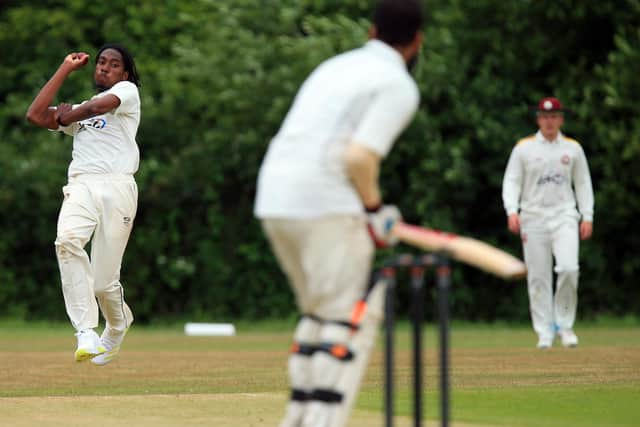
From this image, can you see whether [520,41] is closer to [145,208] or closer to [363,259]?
[145,208]

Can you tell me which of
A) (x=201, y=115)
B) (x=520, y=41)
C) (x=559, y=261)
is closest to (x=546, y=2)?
(x=520, y=41)

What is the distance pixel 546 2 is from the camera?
19.5 metres

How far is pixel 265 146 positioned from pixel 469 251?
47.1 ft

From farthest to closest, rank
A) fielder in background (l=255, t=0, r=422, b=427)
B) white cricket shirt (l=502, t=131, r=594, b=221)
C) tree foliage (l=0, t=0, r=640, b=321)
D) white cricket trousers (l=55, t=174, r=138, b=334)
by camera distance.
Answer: tree foliage (l=0, t=0, r=640, b=321)
white cricket shirt (l=502, t=131, r=594, b=221)
white cricket trousers (l=55, t=174, r=138, b=334)
fielder in background (l=255, t=0, r=422, b=427)

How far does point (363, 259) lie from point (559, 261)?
6.96m

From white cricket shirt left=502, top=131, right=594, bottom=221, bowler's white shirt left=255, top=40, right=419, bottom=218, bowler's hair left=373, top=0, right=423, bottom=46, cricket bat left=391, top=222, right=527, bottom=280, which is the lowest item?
white cricket shirt left=502, top=131, right=594, bottom=221

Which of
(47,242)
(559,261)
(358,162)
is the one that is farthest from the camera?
(47,242)

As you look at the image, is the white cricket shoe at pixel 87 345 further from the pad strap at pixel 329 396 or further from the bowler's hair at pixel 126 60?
the pad strap at pixel 329 396

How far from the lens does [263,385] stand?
8773 mm

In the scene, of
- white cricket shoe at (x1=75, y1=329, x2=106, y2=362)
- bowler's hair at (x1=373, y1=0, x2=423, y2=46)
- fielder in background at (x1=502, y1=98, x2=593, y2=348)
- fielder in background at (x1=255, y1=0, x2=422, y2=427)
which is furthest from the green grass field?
bowler's hair at (x1=373, y1=0, x2=423, y2=46)

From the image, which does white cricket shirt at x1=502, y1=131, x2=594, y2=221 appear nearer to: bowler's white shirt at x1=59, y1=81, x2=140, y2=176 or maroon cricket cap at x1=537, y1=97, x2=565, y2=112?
maroon cricket cap at x1=537, y1=97, x2=565, y2=112

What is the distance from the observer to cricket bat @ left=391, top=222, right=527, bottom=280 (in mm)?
4898

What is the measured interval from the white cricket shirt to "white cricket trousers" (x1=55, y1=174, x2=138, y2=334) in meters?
3.94

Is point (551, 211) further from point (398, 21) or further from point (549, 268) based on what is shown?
point (398, 21)
